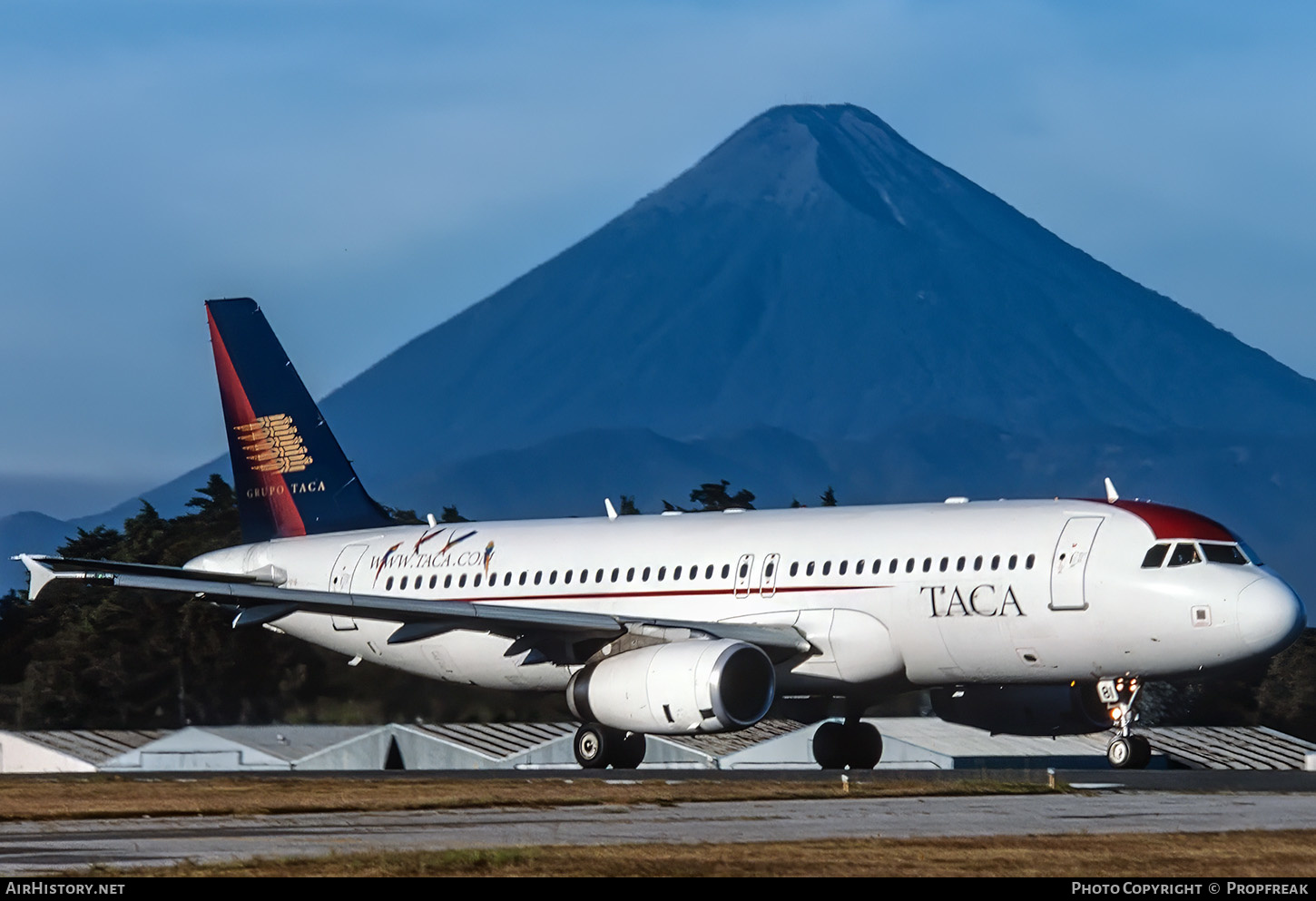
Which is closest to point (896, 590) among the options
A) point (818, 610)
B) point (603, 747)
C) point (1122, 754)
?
point (818, 610)

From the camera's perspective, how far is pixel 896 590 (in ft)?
92.9

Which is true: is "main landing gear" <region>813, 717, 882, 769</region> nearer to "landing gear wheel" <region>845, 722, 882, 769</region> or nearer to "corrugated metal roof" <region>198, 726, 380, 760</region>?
"landing gear wheel" <region>845, 722, 882, 769</region>

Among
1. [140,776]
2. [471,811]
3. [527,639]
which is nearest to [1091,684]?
[527,639]

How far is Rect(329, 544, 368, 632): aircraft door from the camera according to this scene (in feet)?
115

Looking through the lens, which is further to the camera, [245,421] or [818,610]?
[245,421]

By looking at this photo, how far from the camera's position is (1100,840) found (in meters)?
16.1

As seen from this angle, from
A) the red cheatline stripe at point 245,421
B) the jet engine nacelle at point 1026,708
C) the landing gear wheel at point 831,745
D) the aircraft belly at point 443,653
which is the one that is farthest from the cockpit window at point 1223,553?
the red cheatline stripe at point 245,421

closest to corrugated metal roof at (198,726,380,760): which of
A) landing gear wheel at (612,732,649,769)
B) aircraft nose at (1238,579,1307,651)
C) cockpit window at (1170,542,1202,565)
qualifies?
landing gear wheel at (612,732,649,769)

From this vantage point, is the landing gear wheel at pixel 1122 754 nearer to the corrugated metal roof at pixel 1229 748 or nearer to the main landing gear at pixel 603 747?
the main landing gear at pixel 603 747

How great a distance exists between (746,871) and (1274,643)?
14.2m

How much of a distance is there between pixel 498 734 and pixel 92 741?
7482 mm

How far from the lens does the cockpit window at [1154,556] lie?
2675 centimetres

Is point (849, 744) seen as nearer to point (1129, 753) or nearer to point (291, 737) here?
point (1129, 753)

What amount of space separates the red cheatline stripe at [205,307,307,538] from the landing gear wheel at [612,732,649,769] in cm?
970
